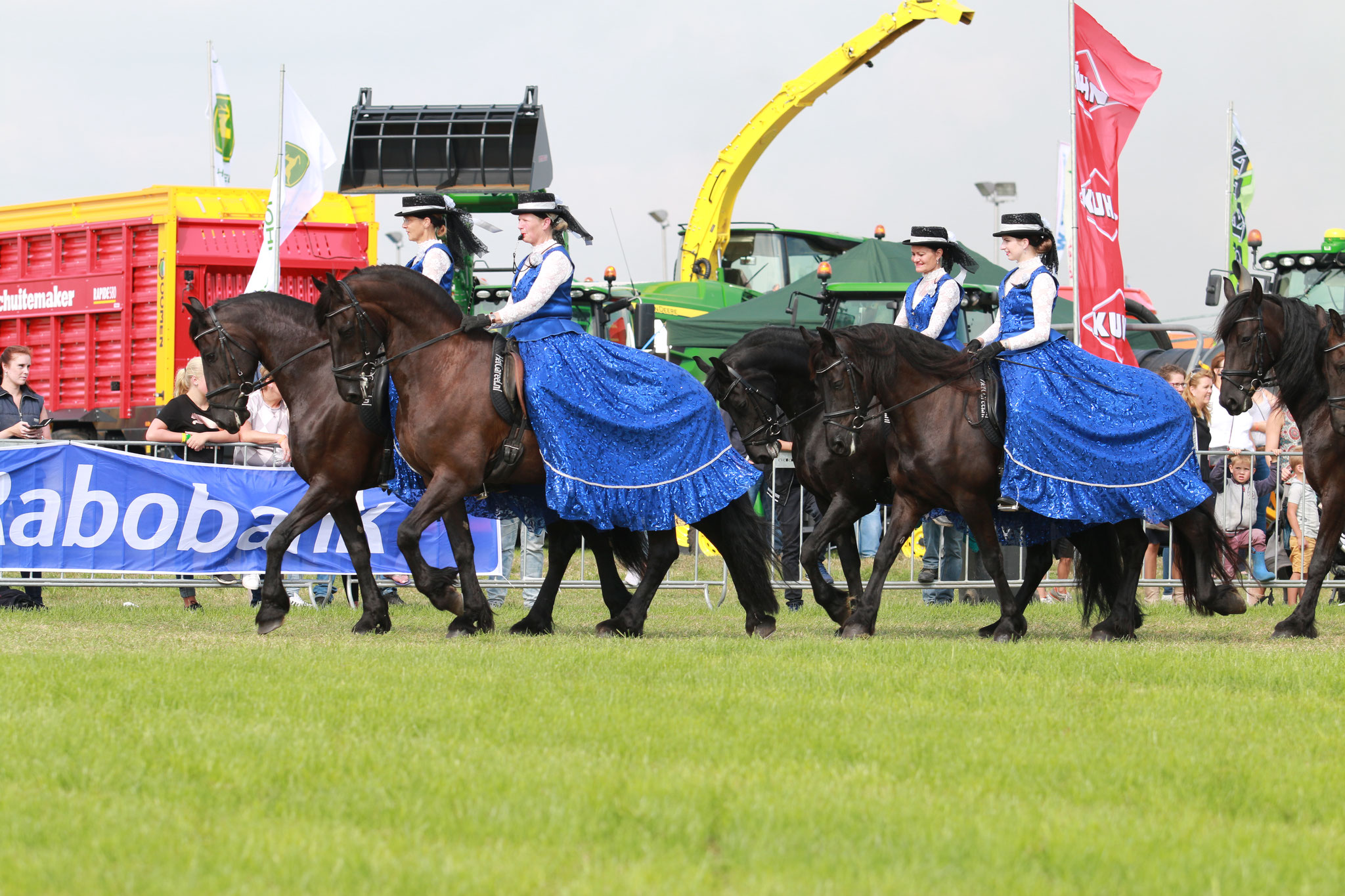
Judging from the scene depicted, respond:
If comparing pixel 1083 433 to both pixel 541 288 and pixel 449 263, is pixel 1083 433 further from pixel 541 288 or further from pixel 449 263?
pixel 449 263

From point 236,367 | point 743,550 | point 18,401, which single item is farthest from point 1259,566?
point 18,401

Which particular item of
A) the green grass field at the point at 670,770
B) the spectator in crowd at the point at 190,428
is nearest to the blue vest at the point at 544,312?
the green grass field at the point at 670,770

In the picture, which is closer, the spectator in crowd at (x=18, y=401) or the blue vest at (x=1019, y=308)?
the blue vest at (x=1019, y=308)

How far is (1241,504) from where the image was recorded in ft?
40.2

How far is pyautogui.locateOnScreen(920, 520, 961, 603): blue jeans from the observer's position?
1207cm

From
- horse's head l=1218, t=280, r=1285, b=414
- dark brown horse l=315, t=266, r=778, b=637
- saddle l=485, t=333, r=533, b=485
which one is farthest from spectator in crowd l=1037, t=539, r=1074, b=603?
saddle l=485, t=333, r=533, b=485

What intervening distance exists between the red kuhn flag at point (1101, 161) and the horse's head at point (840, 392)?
12.8 feet

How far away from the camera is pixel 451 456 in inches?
350

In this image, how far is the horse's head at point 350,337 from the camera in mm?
8992

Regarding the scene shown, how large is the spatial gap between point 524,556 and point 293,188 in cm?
602

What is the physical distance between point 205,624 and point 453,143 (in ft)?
38.5

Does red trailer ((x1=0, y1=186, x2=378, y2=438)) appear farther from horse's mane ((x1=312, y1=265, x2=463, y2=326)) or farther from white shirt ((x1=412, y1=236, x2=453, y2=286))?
horse's mane ((x1=312, y1=265, x2=463, y2=326))

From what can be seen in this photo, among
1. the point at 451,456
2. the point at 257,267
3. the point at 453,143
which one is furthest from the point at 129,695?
the point at 453,143

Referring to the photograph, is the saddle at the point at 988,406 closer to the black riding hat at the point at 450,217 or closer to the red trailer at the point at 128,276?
the black riding hat at the point at 450,217
